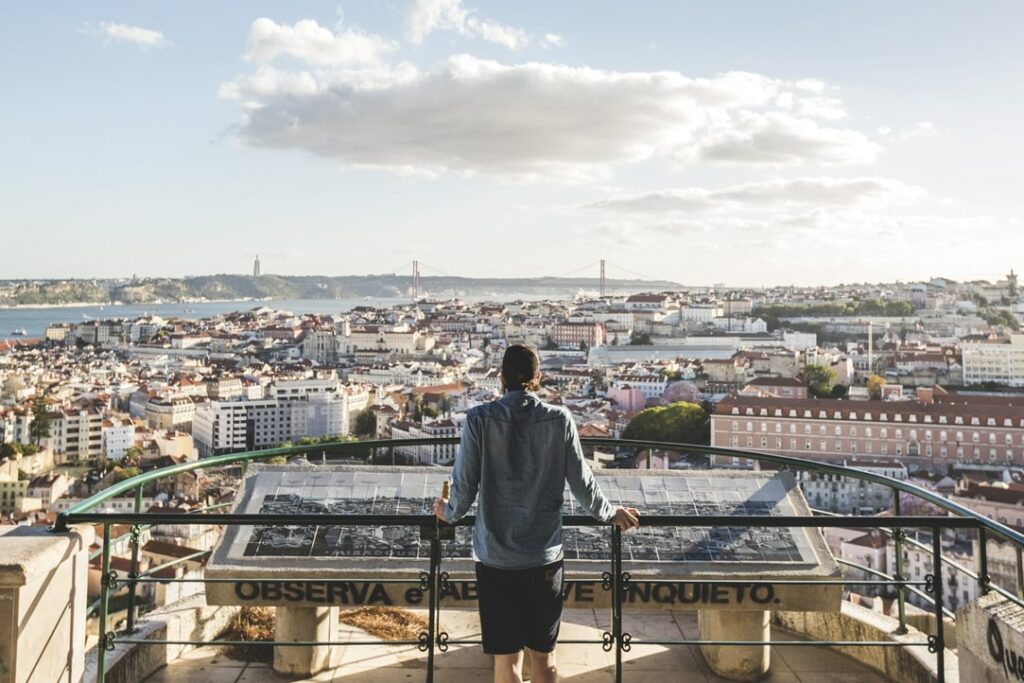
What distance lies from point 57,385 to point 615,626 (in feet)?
142

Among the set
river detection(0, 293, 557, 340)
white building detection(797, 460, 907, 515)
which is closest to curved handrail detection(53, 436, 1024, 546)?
white building detection(797, 460, 907, 515)

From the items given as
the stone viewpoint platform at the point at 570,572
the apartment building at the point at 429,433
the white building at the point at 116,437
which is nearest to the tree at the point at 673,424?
the apartment building at the point at 429,433

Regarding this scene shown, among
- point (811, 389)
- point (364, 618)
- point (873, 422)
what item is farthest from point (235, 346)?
point (364, 618)

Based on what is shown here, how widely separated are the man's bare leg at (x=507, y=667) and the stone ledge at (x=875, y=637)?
2.45 feet

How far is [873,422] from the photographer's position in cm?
2717

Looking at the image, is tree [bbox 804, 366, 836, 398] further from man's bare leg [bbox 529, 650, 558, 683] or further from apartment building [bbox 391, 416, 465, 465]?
man's bare leg [bbox 529, 650, 558, 683]

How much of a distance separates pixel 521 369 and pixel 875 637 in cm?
112

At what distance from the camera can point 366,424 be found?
35.6 metres

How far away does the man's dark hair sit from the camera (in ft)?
3.68

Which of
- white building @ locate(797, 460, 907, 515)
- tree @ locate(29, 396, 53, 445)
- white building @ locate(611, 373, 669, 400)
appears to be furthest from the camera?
white building @ locate(611, 373, 669, 400)

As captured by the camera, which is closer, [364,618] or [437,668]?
[437,668]

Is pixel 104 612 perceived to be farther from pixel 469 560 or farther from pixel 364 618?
pixel 364 618

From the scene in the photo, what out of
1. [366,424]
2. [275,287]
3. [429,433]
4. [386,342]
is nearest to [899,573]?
[429,433]

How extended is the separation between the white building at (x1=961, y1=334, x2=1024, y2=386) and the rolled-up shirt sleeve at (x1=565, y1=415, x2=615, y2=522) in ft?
139
